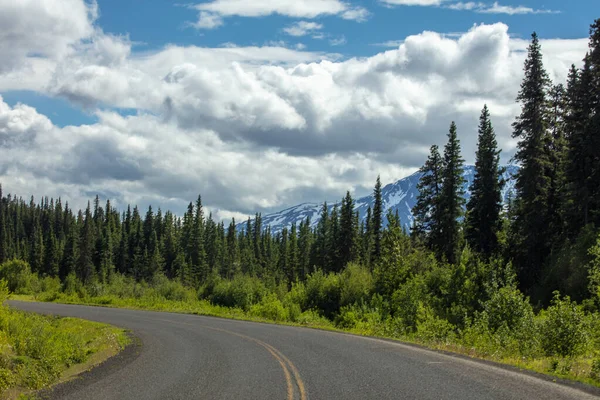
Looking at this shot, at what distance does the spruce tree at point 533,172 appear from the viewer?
134ft

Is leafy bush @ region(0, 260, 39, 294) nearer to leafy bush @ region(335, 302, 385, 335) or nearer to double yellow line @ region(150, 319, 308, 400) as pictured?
leafy bush @ region(335, 302, 385, 335)

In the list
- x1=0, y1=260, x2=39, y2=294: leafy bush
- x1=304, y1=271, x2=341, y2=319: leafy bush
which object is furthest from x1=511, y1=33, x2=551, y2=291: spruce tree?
x1=0, y1=260, x2=39, y2=294: leafy bush

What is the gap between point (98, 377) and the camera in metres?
13.4

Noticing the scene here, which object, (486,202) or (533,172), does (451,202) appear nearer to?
(486,202)

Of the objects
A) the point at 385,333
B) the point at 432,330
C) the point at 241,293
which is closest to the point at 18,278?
the point at 241,293

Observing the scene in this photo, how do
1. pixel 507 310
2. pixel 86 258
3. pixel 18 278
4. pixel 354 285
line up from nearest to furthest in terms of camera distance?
1. pixel 507 310
2. pixel 354 285
3. pixel 18 278
4. pixel 86 258

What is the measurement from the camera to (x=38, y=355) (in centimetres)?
1566

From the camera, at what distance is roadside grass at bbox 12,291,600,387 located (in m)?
13.5

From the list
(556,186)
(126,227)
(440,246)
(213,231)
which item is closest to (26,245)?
(126,227)

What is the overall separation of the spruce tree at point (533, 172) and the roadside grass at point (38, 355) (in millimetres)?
31787

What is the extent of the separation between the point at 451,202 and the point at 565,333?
34.8m

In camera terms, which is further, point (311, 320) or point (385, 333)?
point (311, 320)

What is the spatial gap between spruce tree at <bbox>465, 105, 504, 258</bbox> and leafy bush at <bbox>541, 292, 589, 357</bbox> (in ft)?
102

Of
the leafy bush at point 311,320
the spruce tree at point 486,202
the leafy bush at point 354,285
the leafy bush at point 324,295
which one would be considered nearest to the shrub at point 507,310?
the leafy bush at point 311,320
